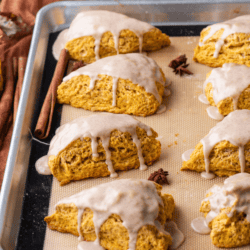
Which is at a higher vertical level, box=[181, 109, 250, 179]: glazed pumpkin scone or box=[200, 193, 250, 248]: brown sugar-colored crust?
box=[181, 109, 250, 179]: glazed pumpkin scone

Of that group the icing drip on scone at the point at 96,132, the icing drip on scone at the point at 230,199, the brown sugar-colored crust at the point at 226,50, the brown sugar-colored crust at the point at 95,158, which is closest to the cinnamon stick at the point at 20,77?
the icing drip on scone at the point at 96,132

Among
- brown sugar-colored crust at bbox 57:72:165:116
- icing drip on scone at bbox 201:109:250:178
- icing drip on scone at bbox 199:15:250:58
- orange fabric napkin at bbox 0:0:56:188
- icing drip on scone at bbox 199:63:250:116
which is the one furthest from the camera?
orange fabric napkin at bbox 0:0:56:188

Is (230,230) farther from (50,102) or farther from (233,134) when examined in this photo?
(50,102)

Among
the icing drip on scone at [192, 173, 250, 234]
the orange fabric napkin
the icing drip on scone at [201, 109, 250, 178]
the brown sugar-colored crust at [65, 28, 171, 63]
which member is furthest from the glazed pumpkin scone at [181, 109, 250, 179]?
the orange fabric napkin

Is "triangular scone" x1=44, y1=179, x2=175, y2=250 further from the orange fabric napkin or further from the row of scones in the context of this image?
the orange fabric napkin

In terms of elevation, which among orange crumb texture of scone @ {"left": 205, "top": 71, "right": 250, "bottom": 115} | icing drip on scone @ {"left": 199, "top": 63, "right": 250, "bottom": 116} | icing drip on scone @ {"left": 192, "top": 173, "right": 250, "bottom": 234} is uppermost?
icing drip on scone @ {"left": 199, "top": 63, "right": 250, "bottom": 116}

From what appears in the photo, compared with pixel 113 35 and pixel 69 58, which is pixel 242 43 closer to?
pixel 113 35

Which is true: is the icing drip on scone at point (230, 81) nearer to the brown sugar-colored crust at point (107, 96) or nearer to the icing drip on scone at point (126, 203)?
the brown sugar-colored crust at point (107, 96)
